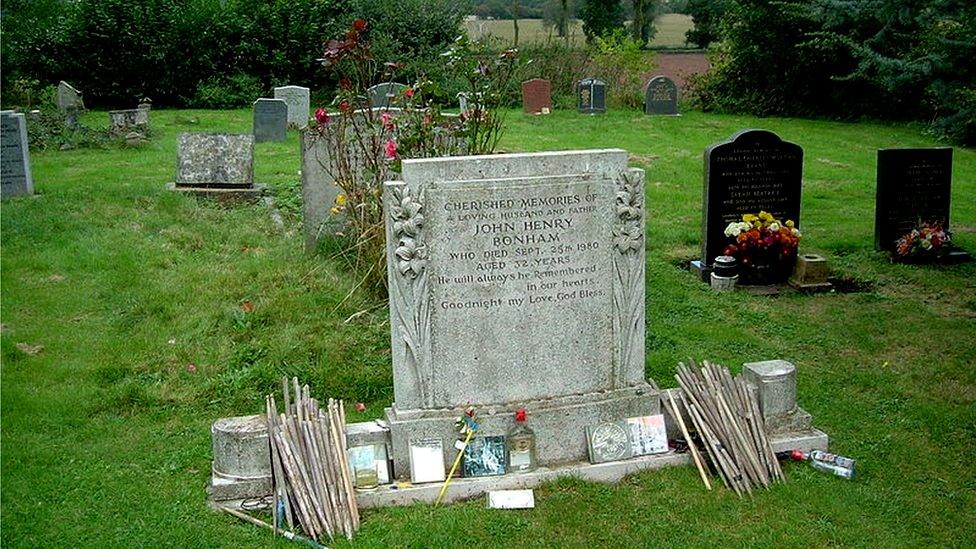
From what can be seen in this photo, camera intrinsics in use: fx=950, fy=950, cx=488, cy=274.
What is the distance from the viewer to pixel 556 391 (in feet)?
18.3

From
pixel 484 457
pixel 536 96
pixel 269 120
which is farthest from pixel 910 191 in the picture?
pixel 536 96

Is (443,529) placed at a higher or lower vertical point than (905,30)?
lower

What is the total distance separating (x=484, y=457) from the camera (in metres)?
5.37

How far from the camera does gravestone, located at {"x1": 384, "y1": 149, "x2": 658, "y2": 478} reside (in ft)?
17.2

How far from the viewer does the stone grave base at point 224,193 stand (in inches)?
501

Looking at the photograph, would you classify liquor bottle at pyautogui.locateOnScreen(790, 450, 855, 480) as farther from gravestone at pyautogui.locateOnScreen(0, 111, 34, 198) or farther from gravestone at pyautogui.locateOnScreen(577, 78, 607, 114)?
gravestone at pyautogui.locateOnScreen(577, 78, 607, 114)

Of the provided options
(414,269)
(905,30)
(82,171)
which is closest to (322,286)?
(414,269)

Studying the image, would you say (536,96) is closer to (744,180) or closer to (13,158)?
(13,158)

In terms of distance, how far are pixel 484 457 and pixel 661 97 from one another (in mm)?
20771

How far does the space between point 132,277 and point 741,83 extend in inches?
851

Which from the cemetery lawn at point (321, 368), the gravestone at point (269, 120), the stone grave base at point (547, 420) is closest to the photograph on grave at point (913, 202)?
the cemetery lawn at point (321, 368)

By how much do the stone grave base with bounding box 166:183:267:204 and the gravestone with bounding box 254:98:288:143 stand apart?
6274 mm

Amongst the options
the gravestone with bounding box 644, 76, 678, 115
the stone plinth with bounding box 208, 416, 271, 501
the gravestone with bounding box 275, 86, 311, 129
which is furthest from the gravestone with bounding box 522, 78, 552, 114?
the stone plinth with bounding box 208, 416, 271, 501

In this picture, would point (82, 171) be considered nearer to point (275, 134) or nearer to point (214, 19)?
point (275, 134)
